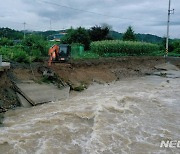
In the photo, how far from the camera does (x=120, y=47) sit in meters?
39.5

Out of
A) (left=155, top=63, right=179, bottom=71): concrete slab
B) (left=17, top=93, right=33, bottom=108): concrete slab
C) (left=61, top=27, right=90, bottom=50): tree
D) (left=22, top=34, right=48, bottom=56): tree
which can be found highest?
(left=61, top=27, right=90, bottom=50): tree

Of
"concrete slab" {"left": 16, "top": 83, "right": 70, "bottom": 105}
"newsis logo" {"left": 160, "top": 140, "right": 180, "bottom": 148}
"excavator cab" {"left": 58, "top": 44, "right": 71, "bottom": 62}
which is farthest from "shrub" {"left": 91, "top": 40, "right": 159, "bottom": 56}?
"newsis logo" {"left": 160, "top": 140, "right": 180, "bottom": 148}

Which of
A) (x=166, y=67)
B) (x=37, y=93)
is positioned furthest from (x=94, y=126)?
(x=166, y=67)

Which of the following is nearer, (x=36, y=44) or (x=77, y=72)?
(x=77, y=72)

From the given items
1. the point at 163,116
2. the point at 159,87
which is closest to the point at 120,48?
the point at 159,87

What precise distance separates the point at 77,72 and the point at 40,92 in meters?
6.71

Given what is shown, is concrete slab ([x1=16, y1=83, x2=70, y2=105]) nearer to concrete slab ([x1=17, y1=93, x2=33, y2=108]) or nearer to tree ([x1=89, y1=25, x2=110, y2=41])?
concrete slab ([x1=17, y1=93, x2=33, y2=108])

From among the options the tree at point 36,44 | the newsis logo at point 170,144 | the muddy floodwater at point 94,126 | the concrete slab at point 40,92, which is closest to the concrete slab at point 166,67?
the tree at point 36,44

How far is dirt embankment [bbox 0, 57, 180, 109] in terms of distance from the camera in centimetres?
1528

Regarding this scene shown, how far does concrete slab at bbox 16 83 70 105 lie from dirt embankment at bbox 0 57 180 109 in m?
0.60

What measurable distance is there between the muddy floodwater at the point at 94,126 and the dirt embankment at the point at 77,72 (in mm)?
1482

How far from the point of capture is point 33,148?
9656 mm

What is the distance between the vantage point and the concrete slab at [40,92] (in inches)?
608

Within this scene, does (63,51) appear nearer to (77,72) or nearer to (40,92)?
(77,72)
